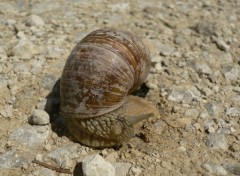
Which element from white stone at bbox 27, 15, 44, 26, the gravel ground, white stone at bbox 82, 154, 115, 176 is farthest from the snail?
white stone at bbox 27, 15, 44, 26

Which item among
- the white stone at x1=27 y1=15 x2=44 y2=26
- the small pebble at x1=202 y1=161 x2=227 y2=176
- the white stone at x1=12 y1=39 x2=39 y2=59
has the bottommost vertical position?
the small pebble at x1=202 y1=161 x2=227 y2=176

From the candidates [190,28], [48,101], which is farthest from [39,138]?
[190,28]

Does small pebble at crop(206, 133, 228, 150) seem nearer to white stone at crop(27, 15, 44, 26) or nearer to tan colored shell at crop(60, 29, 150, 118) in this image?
tan colored shell at crop(60, 29, 150, 118)

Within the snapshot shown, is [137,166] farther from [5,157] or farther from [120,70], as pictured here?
[5,157]

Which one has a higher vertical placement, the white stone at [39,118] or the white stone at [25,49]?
the white stone at [25,49]

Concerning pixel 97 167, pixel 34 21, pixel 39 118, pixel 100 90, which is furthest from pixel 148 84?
pixel 34 21

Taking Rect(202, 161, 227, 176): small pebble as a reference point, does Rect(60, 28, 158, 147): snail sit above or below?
above

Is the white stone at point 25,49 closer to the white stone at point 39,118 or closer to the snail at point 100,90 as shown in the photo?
the white stone at point 39,118

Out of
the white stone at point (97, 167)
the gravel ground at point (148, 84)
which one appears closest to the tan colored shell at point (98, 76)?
the gravel ground at point (148, 84)
